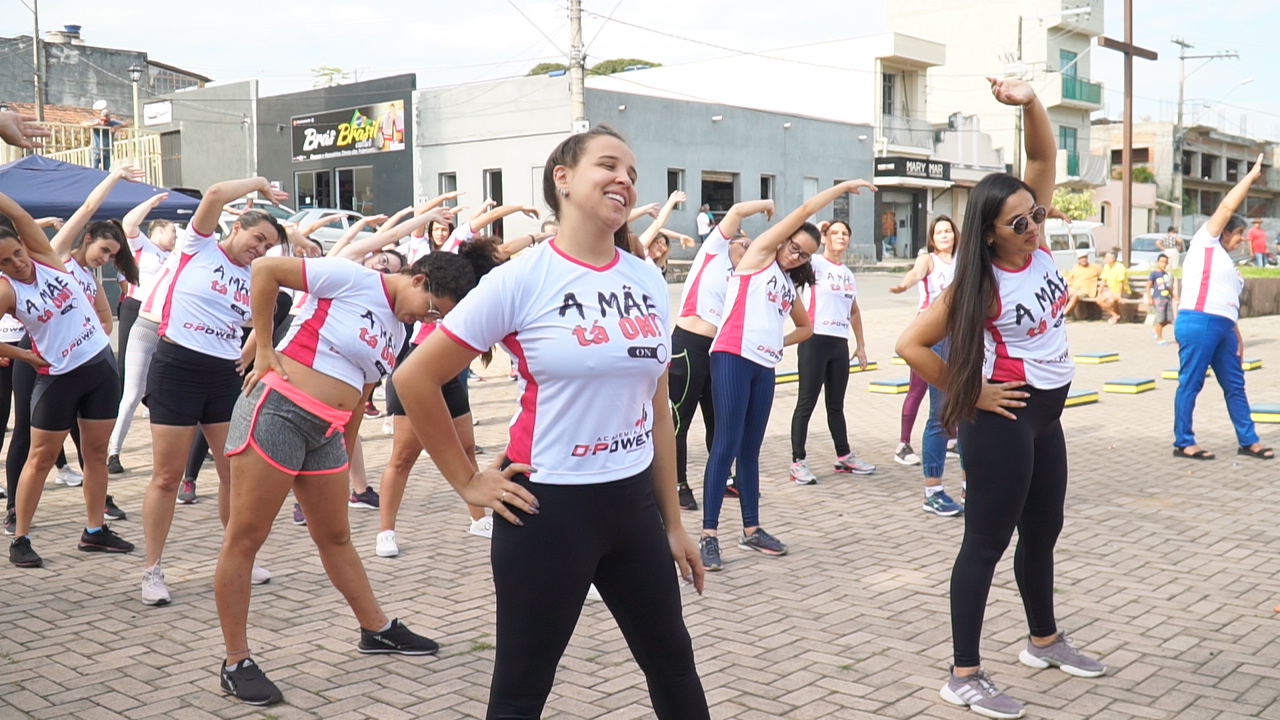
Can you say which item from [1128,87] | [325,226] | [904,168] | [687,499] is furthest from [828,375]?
[904,168]

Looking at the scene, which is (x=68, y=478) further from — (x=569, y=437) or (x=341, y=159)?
(x=341, y=159)

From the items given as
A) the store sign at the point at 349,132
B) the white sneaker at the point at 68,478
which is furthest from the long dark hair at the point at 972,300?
the store sign at the point at 349,132

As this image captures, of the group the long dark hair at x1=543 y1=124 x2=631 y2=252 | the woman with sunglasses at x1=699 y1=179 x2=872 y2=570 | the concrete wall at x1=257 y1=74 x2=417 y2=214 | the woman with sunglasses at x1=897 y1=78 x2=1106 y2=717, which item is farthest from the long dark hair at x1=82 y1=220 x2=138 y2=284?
the concrete wall at x1=257 y1=74 x2=417 y2=214

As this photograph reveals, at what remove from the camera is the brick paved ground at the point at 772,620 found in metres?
4.31

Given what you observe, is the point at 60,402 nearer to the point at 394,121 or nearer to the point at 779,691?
the point at 779,691

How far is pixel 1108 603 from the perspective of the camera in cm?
549

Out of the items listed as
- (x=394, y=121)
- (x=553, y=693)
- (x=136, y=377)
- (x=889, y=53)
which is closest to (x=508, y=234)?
(x=394, y=121)

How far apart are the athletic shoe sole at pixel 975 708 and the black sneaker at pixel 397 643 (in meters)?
2.17

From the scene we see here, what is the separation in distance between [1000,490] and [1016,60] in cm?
5073

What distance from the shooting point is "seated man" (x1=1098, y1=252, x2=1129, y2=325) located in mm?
23109

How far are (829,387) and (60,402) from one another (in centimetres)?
563

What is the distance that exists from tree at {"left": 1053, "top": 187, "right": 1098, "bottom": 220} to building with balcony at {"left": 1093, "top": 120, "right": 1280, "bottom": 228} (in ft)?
14.2

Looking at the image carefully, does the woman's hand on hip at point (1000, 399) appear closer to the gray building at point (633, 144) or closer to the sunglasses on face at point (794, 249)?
the sunglasses on face at point (794, 249)

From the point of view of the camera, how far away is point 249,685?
4285 millimetres
